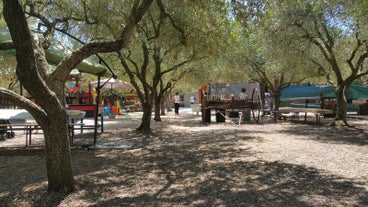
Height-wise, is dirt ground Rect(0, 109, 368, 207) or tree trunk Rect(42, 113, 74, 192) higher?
tree trunk Rect(42, 113, 74, 192)

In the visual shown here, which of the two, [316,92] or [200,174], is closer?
[200,174]

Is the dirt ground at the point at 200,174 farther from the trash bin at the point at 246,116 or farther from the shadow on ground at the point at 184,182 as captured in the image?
the trash bin at the point at 246,116

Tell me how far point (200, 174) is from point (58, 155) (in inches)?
92.2

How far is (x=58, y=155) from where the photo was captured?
4652 millimetres

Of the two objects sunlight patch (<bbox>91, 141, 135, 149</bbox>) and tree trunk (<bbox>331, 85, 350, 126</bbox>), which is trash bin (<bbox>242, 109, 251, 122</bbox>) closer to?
tree trunk (<bbox>331, 85, 350, 126</bbox>)

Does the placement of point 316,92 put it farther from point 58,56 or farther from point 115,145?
point 58,56

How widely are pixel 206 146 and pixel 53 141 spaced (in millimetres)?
5011

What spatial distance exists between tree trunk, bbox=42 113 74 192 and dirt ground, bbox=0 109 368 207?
170mm

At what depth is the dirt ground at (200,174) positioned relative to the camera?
4418 mm

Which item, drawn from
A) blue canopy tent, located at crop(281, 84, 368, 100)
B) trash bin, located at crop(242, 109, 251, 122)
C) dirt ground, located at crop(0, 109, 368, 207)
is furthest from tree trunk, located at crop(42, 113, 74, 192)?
blue canopy tent, located at crop(281, 84, 368, 100)

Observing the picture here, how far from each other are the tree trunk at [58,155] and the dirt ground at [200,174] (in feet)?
0.56

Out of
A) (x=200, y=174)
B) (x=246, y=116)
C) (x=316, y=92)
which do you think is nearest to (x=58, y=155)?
(x=200, y=174)

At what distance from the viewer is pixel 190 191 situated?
189 inches

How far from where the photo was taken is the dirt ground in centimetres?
442
